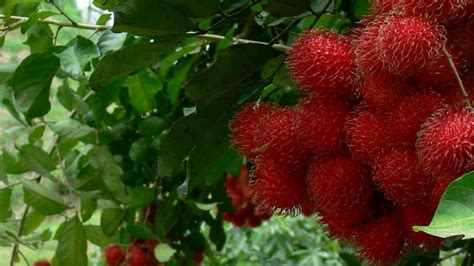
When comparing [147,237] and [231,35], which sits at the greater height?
[231,35]

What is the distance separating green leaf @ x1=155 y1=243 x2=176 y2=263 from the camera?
1104 mm

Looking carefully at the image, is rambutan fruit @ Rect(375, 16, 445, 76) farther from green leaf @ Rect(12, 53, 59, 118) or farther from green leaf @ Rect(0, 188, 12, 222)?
green leaf @ Rect(0, 188, 12, 222)

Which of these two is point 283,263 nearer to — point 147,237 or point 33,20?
point 147,237

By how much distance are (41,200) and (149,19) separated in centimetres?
53

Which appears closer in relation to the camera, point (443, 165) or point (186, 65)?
point (443, 165)

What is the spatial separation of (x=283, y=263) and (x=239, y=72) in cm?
178

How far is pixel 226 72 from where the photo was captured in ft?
2.48

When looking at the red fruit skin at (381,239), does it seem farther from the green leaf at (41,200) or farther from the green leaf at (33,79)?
the green leaf at (41,200)

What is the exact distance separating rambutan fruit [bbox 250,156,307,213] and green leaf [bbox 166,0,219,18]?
0.17 m

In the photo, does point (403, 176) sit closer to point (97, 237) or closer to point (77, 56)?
point (77, 56)

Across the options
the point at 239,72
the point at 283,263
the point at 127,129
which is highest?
the point at 239,72

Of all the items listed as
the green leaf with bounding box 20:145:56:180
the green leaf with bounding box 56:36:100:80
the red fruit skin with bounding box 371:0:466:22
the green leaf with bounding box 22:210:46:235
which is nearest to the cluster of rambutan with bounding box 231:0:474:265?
the red fruit skin with bounding box 371:0:466:22

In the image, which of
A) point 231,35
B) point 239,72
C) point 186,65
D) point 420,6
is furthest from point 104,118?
point 420,6

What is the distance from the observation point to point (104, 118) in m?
1.24
